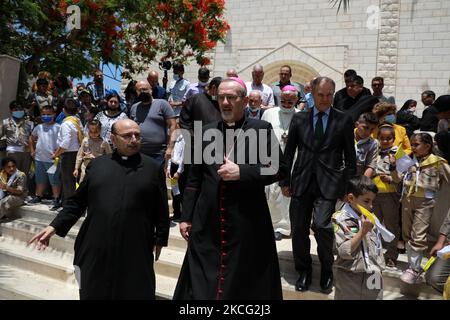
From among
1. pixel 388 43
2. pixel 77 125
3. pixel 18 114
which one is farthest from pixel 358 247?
pixel 388 43

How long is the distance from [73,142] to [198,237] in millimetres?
4960

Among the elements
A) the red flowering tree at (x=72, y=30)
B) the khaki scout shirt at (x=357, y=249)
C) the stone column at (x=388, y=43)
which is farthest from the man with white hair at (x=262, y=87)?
the stone column at (x=388, y=43)

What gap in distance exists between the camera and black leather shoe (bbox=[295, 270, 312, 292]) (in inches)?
183

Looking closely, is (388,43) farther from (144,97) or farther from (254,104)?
(144,97)

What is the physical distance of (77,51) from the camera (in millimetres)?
10227

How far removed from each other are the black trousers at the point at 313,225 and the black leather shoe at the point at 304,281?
5 centimetres

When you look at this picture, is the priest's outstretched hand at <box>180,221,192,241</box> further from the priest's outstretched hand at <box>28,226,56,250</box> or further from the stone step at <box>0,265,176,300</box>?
the stone step at <box>0,265,176,300</box>

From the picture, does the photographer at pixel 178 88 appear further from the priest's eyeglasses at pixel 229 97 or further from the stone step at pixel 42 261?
the priest's eyeglasses at pixel 229 97

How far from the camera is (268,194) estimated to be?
6434mm

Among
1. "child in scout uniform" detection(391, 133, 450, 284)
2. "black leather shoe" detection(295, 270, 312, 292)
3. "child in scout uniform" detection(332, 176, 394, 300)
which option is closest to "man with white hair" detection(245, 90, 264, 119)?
"child in scout uniform" detection(391, 133, 450, 284)

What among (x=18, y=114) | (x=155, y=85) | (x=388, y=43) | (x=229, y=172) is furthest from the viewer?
(x=388, y=43)

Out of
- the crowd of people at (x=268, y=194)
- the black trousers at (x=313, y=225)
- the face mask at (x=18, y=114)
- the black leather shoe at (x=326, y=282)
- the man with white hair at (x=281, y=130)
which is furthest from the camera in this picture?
the face mask at (x=18, y=114)

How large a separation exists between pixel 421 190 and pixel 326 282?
1496mm

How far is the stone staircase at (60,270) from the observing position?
15.4ft
